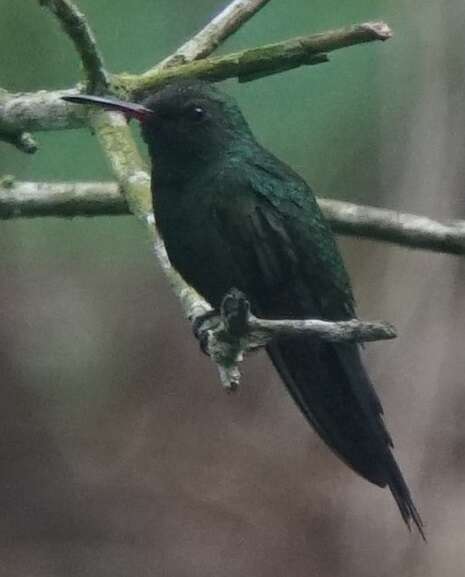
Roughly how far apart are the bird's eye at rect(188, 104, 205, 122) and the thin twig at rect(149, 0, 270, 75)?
0.98 feet

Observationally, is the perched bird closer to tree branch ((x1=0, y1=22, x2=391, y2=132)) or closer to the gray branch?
tree branch ((x1=0, y1=22, x2=391, y2=132))

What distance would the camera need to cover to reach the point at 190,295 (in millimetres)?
2211

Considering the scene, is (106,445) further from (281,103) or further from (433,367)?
(281,103)

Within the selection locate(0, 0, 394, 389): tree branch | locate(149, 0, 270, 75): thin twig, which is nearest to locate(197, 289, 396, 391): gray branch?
locate(0, 0, 394, 389): tree branch

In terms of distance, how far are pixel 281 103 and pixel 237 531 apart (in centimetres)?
206

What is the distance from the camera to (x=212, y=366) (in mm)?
4715

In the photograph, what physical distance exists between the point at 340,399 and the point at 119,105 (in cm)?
68

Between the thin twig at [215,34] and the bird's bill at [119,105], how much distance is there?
331mm

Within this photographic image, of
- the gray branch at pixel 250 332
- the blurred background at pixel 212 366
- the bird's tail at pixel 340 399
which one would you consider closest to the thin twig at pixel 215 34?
the blurred background at pixel 212 366

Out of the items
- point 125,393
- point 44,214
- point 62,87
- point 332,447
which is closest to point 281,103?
point 62,87

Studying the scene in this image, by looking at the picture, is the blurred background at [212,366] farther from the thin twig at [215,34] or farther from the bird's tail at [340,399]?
the bird's tail at [340,399]

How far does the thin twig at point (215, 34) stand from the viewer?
2.68m

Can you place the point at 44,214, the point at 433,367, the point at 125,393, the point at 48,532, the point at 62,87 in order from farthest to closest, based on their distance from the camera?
1. the point at 48,532
2. the point at 125,393
3. the point at 433,367
4. the point at 62,87
5. the point at 44,214

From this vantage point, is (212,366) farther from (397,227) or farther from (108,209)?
(397,227)
